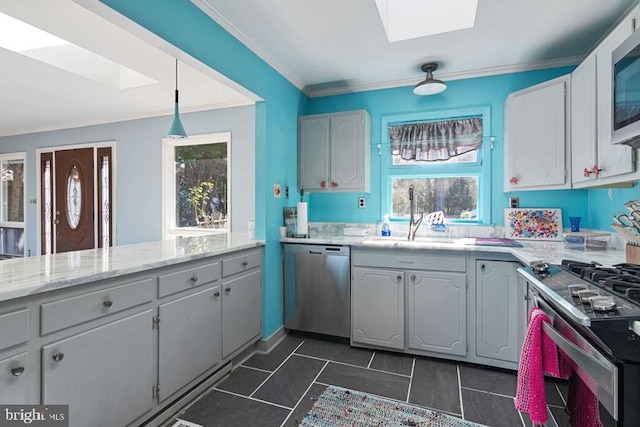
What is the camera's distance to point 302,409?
6.25 ft

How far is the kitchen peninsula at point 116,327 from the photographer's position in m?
1.18

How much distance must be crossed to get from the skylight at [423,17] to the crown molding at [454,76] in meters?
0.80

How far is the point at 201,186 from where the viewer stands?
13.6 feet

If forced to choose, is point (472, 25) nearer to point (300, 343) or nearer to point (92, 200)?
point (300, 343)

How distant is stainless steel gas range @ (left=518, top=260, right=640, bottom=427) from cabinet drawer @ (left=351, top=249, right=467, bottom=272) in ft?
3.62

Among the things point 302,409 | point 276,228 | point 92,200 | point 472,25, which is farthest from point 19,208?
point 472,25

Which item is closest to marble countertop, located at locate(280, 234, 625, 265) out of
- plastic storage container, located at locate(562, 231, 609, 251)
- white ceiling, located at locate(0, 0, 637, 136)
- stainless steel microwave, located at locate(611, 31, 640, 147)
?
plastic storage container, located at locate(562, 231, 609, 251)

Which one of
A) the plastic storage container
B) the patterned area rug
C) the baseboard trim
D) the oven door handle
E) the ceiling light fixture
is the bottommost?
the patterned area rug

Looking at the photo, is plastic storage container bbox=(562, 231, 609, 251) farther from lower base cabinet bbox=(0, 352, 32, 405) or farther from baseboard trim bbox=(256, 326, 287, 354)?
lower base cabinet bbox=(0, 352, 32, 405)

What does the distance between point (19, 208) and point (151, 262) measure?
5623 mm

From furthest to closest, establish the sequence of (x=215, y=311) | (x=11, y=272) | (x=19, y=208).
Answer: (x=19, y=208) < (x=215, y=311) < (x=11, y=272)

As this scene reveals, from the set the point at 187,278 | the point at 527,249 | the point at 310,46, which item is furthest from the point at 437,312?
the point at 310,46

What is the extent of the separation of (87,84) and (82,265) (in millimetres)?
2641

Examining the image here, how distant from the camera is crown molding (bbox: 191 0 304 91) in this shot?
1.96 metres
